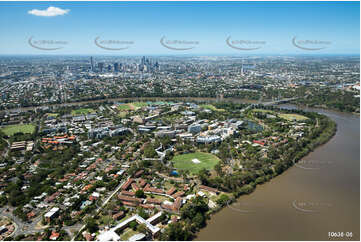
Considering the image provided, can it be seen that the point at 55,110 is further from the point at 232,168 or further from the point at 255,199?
the point at 255,199

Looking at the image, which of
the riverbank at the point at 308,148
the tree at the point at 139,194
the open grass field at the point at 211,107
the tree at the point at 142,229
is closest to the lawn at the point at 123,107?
the open grass field at the point at 211,107

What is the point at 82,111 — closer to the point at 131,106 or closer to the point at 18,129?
the point at 131,106

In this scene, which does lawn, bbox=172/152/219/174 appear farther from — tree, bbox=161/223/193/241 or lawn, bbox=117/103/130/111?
lawn, bbox=117/103/130/111

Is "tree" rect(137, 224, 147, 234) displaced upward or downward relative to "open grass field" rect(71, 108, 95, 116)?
downward

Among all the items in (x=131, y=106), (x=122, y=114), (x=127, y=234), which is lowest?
(x=127, y=234)

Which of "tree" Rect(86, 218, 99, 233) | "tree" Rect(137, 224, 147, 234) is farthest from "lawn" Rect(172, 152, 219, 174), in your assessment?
"tree" Rect(86, 218, 99, 233)

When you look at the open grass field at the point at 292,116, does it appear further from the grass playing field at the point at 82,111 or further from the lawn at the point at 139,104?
the grass playing field at the point at 82,111

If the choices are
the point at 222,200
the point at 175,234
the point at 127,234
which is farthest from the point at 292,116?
the point at 127,234
